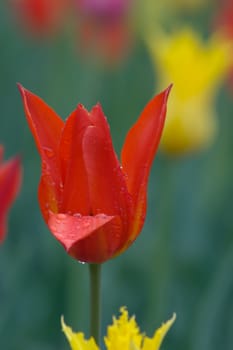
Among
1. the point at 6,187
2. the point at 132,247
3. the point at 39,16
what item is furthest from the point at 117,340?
the point at 39,16

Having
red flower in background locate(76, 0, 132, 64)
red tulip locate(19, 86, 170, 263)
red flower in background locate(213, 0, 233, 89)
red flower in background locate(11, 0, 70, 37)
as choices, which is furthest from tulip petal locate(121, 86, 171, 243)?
red flower in background locate(11, 0, 70, 37)

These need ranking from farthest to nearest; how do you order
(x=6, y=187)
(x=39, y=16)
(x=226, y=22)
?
(x=39, y=16)
(x=226, y=22)
(x=6, y=187)

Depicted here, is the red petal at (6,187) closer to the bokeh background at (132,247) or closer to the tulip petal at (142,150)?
the tulip petal at (142,150)

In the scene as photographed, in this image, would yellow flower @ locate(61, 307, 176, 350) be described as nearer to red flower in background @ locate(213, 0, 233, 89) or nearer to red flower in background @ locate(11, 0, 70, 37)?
red flower in background @ locate(213, 0, 233, 89)

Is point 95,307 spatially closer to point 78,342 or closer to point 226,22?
point 78,342

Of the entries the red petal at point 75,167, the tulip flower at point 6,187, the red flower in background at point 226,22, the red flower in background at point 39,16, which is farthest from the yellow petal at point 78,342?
the red flower in background at point 39,16

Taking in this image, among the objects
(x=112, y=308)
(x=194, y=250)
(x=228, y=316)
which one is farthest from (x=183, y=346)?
(x=194, y=250)
